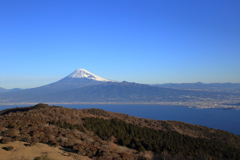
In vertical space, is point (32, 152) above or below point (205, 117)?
above

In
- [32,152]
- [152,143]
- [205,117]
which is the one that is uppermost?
[32,152]

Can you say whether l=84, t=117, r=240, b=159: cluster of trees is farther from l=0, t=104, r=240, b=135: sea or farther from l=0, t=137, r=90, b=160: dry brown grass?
l=0, t=104, r=240, b=135: sea

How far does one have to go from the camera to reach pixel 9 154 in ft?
32.6

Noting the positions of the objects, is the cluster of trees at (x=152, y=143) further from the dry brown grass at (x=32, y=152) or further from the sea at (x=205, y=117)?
the sea at (x=205, y=117)

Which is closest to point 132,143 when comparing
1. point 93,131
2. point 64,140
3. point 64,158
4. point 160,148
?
point 160,148

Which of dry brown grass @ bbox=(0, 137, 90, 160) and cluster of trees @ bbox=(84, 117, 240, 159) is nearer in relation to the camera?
dry brown grass @ bbox=(0, 137, 90, 160)

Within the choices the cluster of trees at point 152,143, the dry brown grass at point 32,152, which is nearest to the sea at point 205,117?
the cluster of trees at point 152,143

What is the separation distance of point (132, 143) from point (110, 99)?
17833cm

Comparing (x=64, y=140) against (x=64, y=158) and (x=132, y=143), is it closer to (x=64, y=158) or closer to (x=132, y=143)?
(x=64, y=158)

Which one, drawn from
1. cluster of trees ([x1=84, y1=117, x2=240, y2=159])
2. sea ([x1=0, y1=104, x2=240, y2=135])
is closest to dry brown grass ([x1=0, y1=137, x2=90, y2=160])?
cluster of trees ([x1=84, y1=117, x2=240, y2=159])

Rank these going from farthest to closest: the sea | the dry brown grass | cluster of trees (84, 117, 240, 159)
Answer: the sea < cluster of trees (84, 117, 240, 159) < the dry brown grass

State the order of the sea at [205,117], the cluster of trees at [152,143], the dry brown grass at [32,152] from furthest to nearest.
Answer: the sea at [205,117] → the cluster of trees at [152,143] → the dry brown grass at [32,152]

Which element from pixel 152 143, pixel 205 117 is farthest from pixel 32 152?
pixel 205 117

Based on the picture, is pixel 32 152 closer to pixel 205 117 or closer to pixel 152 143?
pixel 152 143
